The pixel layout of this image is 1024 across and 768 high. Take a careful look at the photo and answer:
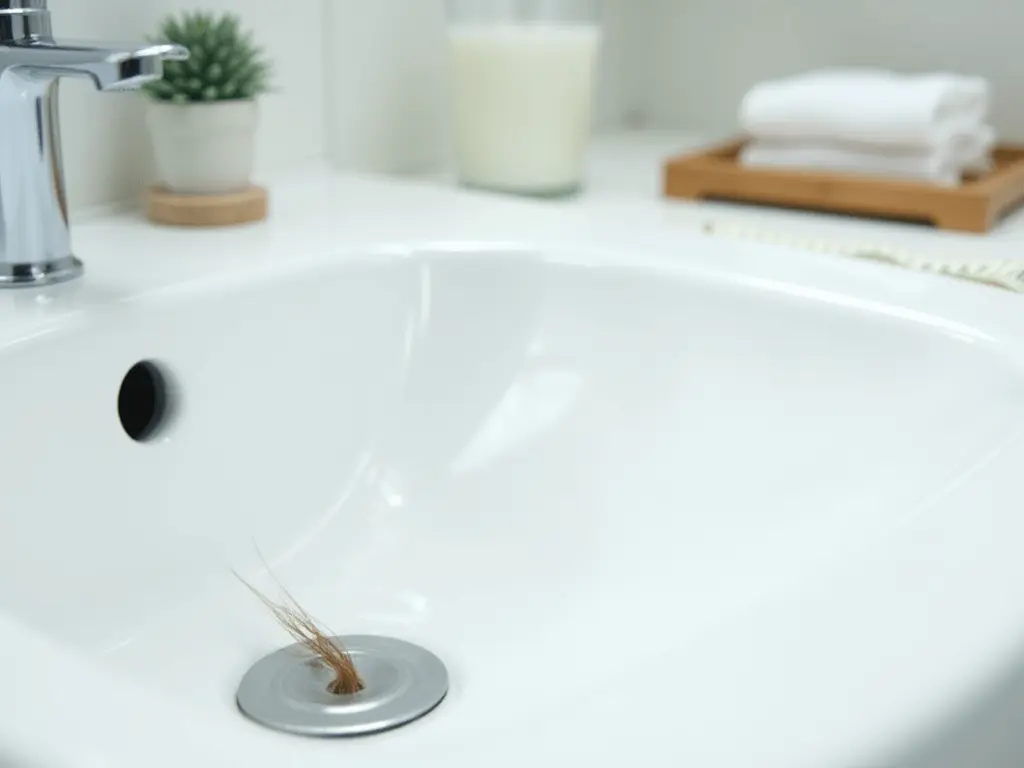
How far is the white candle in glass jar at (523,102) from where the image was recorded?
84 centimetres

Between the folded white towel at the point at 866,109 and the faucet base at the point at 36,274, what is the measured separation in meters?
0.50

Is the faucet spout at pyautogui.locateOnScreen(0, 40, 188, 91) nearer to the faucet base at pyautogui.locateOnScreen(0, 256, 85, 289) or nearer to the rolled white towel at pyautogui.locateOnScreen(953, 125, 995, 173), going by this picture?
the faucet base at pyautogui.locateOnScreen(0, 256, 85, 289)

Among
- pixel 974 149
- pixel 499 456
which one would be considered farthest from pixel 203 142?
pixel 974 149

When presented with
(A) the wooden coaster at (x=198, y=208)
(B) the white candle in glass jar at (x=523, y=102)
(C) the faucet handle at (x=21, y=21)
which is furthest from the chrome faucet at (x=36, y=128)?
(B) the white candle in glass jar at (x=523, y=102)

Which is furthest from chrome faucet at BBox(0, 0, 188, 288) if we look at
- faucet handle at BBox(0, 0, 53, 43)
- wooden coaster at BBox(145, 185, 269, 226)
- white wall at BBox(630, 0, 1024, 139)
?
white wall at BBox(630, 0, 1024, 139)

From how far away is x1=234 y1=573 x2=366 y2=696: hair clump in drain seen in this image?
0.50 m

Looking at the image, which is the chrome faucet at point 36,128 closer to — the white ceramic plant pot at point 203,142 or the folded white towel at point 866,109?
the white ceramic plant pot at point 203,142

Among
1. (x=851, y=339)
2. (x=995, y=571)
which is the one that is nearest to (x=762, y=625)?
(x=995, y=571)

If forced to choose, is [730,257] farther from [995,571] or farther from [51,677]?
[51,677]

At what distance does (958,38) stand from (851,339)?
0.56 meters

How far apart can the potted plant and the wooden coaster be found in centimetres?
1

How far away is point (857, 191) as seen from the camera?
82 cm

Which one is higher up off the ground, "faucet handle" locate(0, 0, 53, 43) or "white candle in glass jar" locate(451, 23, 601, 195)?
"faucet handle" locate(0, 0, 53, 43)

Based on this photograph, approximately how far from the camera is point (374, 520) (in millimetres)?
640
